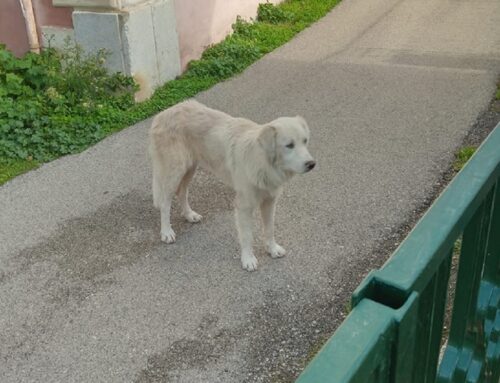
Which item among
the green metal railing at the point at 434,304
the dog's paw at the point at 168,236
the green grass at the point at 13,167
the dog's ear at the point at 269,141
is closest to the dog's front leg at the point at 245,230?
the dog's ear at the point at 269,141

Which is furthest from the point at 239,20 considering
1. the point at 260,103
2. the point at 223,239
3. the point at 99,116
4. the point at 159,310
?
the point at 159,310

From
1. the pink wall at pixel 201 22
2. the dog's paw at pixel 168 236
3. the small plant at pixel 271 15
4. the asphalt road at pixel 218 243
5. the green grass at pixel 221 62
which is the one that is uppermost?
the pink wall at pixel 201 22

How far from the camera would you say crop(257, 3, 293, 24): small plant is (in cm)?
1022

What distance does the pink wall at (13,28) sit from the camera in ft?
23.8

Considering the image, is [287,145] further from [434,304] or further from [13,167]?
[13,167]

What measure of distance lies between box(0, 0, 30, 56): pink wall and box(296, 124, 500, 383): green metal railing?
6728mm

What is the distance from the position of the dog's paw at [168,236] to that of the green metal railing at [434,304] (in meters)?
2.97

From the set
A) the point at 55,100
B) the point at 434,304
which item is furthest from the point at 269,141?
the point at 55,100

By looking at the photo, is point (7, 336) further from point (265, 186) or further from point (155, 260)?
point (265, 186)

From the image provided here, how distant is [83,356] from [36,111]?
3.56 metres

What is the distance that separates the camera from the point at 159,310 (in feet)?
13.2

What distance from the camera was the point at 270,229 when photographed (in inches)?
175

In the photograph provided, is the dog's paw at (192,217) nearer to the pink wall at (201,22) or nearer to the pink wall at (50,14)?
the pink wall at (50,14)

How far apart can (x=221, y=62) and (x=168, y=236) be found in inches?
161
